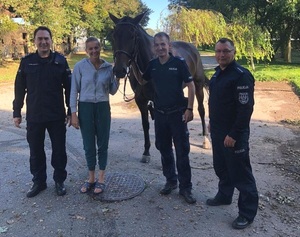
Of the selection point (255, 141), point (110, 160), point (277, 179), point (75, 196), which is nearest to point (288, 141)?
point (255, 141)

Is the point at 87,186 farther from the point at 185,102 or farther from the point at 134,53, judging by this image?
the point at 134,53

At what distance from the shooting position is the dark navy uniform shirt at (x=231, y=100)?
294 cm

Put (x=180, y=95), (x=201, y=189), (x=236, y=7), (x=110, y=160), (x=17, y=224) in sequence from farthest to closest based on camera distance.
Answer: (x=236, y=7) → (x=110, y=160) → (x=201, y=189) → (x=180, y=95) → (x=17, y=224)

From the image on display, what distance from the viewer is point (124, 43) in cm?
390

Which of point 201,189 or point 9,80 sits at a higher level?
point 9,80

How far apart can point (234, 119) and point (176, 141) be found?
771 mm

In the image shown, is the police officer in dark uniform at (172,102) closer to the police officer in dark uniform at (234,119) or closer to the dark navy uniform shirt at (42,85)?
the police officer in dark uniform at (234,119)

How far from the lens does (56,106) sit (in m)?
A: 3.79

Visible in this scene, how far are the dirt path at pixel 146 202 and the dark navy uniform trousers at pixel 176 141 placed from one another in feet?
1.10

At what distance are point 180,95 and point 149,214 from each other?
1362 mm

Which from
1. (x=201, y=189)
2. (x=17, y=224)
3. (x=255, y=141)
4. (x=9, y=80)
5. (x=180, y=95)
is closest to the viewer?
(x=17, y=224)

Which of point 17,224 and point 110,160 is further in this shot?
point 110,160

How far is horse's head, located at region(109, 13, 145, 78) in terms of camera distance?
148 inches

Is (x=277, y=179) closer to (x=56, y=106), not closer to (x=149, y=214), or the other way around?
(x=149, y=214)
